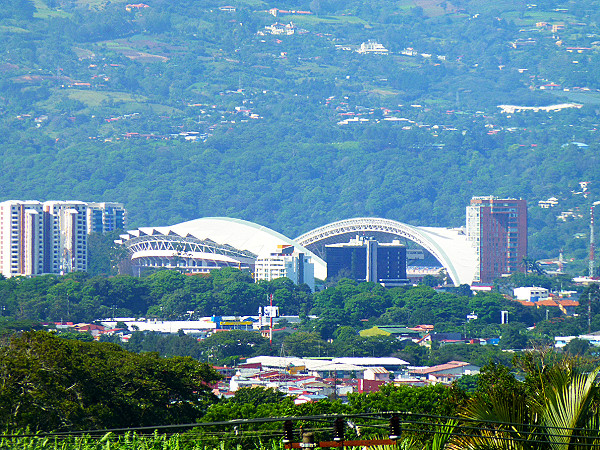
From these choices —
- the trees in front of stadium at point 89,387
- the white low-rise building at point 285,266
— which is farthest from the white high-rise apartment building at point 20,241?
the trees in front of stadium at point 89,387

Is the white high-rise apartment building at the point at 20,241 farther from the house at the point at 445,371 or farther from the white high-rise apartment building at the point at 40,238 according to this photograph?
the house at the point at 445,371

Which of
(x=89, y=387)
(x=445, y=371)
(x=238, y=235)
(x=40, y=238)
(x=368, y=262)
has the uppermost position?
(x=238, y=235)

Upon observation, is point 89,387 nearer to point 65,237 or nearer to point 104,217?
point 65,237

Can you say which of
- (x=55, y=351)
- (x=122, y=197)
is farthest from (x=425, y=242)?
(x=55, y=351)

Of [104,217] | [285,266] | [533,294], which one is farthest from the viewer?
[104,217]

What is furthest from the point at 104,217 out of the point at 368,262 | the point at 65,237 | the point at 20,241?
the point at 368,262

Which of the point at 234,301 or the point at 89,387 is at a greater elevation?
the point at 234,301

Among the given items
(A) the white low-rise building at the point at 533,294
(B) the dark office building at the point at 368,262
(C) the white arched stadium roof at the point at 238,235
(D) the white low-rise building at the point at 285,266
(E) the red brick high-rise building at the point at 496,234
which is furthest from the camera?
(E) the red brick high-rise building at the point at 496,234

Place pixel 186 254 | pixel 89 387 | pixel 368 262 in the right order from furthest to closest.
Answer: pixel 368 262 → pixel 186 254 → pixel 89 387
